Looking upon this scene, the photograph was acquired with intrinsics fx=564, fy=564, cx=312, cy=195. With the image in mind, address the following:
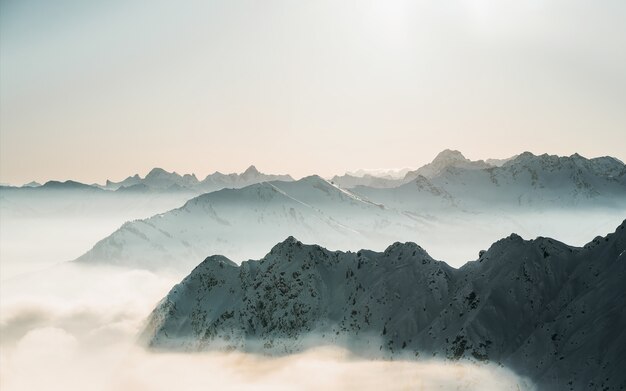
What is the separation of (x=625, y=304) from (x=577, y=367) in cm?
2870

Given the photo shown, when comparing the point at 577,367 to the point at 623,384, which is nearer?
the point at 623,384

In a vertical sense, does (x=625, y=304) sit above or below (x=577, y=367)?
above

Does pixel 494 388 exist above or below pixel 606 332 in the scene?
below

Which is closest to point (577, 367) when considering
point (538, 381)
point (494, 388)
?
point (538, 381)

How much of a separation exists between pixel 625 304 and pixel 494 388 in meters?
54.4

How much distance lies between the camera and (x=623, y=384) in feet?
569

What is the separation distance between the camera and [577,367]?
629 ft

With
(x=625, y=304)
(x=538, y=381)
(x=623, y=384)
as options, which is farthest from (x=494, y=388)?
(x=625, y=304)

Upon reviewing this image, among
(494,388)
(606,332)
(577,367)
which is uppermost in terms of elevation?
(606,332)

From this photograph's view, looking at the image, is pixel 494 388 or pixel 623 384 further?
pixel 494 388

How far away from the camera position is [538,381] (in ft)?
646

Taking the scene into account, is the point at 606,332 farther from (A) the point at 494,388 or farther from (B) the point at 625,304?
(A) the point at 494,388

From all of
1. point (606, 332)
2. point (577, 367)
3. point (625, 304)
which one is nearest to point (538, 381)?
point (577, 367)

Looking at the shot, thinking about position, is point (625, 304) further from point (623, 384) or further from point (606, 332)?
point (623, 384)
